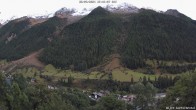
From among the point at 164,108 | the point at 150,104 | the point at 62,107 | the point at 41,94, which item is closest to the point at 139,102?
the point at 150,104

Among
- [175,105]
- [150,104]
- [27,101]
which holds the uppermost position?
[175,105]

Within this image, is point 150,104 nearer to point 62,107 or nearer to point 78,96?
point 78,96

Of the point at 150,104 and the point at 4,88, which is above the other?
the point at 4,88

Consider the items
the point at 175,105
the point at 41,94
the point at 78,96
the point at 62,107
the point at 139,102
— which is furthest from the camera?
the point at 78,96

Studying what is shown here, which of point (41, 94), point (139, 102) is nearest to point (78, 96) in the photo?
point (139, 102)

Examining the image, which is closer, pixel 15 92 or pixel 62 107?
pixel 62 107

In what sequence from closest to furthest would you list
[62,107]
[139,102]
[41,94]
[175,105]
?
1. [175,105]
2. [62,107]
3. [41,94]
4. [139,102]

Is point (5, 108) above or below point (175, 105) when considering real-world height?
below

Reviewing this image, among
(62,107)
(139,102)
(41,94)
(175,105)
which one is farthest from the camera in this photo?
(139,102)

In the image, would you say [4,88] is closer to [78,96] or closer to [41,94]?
[41,94]
